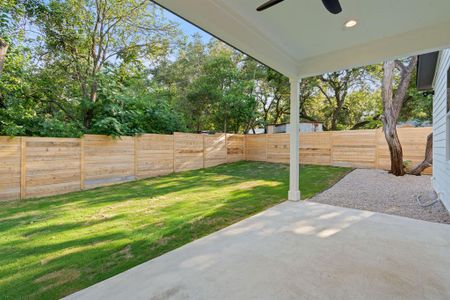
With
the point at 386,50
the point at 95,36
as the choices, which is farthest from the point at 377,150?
the point at 95,36

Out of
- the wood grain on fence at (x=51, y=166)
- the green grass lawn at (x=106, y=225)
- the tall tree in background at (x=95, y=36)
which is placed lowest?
the green grass lawn at (x=106, y=225)

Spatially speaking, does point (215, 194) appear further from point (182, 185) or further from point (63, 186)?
point (63, 186)

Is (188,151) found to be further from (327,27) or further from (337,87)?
(337,87)

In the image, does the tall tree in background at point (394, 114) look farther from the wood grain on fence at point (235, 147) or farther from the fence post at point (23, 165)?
the fence post at point (23, 165)

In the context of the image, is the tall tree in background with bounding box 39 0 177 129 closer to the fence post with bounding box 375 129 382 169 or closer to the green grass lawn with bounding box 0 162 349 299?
the green grass lawn with bounding box 0 162 349 299

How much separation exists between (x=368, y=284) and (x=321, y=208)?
215cm

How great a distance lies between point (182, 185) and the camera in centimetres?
609

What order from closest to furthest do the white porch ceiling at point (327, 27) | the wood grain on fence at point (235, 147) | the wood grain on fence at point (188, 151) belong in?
the white porch ceiling at point (327, 27) → the wood grain on fence at point (188, 151) → the wood grain on fence at point (235, 147)

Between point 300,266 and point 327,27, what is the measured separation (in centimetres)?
270

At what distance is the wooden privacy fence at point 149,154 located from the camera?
480cm

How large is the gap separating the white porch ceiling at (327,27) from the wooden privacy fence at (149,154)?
485 centimetres

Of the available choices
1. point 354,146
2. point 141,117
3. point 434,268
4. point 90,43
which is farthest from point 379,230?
point 90,43

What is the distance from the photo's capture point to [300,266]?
2094 millimetres

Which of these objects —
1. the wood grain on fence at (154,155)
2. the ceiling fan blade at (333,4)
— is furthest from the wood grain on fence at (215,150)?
the ceiling fan blade at (333,4)
